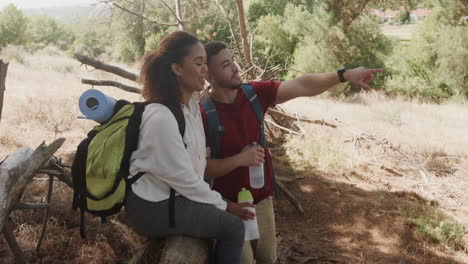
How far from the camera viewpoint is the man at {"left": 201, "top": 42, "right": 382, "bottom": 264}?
7.93ft

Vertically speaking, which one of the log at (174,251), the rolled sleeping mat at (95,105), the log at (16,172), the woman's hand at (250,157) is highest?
the rolled sleeping mat at (95,105)

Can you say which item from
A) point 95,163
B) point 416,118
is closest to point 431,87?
point 416,118

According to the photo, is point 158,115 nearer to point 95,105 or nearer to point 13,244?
point 95,105

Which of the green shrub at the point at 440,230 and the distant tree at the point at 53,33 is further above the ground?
the distant tree at the point at 53,33

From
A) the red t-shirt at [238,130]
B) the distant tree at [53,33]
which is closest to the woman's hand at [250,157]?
the red t-shirt at [238,130]

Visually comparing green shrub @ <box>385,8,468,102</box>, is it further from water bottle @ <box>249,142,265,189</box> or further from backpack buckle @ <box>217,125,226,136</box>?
backpack buckle @ <box>217,125,226,136</box>

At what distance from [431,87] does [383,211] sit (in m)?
17.6

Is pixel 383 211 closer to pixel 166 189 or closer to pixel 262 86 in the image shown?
pixel 262 86

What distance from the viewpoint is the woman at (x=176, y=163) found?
1783mm

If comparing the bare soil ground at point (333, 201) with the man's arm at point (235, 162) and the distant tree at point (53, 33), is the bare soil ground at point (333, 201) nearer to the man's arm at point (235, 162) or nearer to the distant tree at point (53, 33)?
the man's arm at point (235, 162)

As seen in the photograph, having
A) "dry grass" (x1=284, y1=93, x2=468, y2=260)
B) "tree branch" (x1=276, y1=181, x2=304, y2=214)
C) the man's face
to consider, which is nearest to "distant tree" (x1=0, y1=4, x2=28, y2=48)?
"dry grass" (x1=284, y1=93, x2=468, y2=260)

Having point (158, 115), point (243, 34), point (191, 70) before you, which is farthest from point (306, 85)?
→ point (243, 34)

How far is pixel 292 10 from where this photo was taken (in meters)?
25.2

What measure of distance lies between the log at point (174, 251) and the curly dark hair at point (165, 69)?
73 cm
